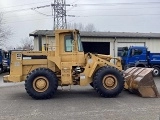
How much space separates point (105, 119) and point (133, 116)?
0.94 m

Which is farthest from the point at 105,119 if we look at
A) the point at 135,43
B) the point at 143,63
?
the point at 135,43

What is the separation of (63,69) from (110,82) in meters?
2.07

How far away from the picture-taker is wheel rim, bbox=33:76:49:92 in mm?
12406

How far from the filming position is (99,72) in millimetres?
12523

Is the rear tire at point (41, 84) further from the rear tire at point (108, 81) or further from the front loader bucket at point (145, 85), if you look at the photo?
the front loader bucket at point (145, 85)

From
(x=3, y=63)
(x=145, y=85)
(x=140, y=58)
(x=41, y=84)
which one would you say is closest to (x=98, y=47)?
(x=140, y=58)

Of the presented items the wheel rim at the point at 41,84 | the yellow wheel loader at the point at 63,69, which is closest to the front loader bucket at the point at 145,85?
the yellow wheel loader at the point at 63,69

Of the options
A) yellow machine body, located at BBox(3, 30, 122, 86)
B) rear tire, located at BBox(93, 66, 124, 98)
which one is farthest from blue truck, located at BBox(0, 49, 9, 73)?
rear tire, located at BBox(93, 66, 124, 98)

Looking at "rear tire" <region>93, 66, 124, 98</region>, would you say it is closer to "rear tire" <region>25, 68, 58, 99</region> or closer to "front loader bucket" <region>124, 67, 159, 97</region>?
"front loader bucket" <region>124, 67, 159, 97</region>

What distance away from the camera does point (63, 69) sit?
12703mm

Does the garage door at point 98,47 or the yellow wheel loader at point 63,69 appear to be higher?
the garage door at point 98,47

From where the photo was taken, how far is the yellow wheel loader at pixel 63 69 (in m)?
12.4

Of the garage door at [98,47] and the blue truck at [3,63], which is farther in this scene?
the garage door at [98,47]

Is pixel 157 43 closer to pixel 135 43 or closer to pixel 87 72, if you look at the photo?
pixel 135 43
